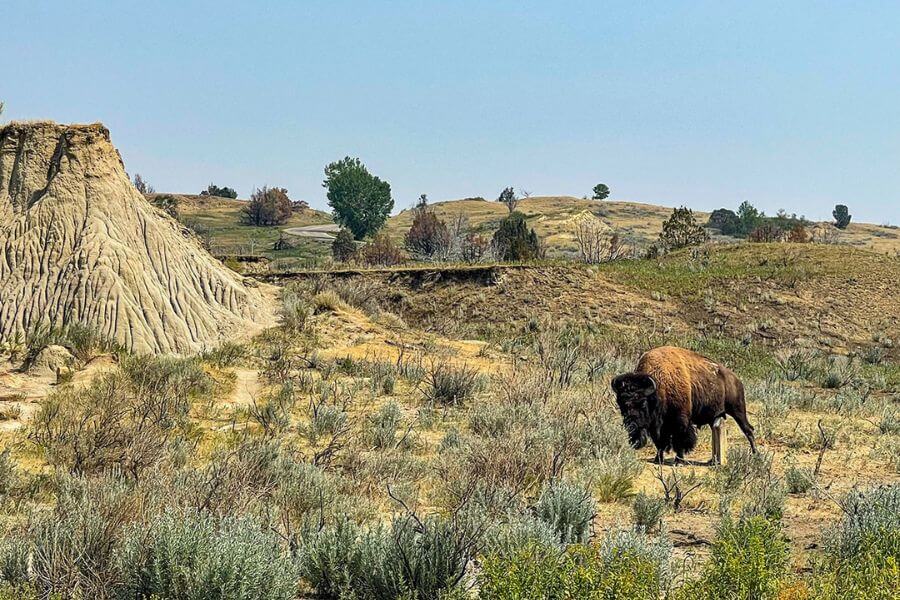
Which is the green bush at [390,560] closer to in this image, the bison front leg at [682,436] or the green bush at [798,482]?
the green bush at [798,482]

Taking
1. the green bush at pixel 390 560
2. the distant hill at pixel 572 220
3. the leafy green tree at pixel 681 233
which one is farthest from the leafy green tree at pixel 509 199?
the green bush at pixel 390 560

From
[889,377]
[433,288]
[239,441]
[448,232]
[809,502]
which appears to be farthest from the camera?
[448,232]

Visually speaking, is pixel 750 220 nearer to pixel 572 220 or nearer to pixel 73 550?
pixel 572 220

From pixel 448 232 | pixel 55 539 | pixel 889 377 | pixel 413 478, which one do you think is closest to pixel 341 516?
pixel 55 539

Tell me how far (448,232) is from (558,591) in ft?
202

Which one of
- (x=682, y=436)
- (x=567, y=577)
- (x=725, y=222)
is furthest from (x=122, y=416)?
(x=725, y=222)

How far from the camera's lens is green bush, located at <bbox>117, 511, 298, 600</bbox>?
5137mm

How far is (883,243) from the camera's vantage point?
297ft

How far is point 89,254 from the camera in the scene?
1644 cm

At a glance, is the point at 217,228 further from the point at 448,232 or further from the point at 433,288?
the point at 433,288

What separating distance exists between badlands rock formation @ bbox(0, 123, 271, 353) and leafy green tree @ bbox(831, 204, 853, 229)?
10437 cm

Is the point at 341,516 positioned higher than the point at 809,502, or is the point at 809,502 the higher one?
the point at 341,516

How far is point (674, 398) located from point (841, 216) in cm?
10968

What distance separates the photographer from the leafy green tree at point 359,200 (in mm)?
89000
